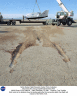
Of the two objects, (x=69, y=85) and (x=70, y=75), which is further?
(x=70, y=75)

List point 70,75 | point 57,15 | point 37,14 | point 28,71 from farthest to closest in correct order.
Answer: point 37,14
point 57,15
point 28,71
point 70,75

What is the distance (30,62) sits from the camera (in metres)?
3.61

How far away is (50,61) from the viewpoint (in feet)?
12.2

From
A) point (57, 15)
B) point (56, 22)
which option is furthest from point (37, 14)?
point (56, 22)

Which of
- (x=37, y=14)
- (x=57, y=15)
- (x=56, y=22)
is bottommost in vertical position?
(x=56, y=22)

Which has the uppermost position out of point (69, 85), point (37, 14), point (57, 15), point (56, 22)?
point (37, 14)

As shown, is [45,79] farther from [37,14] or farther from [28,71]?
[37,14]

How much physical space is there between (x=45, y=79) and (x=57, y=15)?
21.0 m

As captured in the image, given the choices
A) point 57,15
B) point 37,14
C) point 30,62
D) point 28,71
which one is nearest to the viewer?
point 28,71

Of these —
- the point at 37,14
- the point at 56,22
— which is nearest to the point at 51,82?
the point at 56,22

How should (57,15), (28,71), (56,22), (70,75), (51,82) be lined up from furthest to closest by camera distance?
(57,15) < (56,22) < (28,71) < (70,75) < (51,82)

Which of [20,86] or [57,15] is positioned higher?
[57,15]

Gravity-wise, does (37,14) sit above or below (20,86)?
above

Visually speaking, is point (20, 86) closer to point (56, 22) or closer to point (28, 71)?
point (28, 71)
